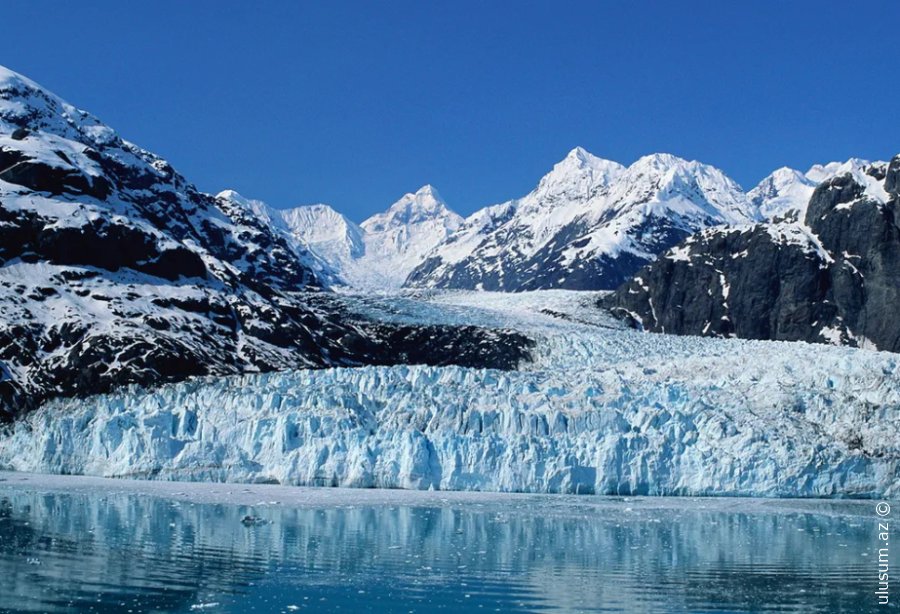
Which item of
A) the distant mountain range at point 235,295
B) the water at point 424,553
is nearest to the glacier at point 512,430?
the water at point 424,553

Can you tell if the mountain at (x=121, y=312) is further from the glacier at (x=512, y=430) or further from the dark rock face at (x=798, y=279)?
the dark rock face at (x=798, y=279)

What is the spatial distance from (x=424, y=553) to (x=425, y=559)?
957 mm

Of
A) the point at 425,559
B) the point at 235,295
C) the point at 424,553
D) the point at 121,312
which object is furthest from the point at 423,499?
the point at 235,295

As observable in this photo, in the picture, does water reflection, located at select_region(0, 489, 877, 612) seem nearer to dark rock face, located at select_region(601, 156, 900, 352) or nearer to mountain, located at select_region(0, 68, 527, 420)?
mountain, located at select_region(0, 68, 527, 420)

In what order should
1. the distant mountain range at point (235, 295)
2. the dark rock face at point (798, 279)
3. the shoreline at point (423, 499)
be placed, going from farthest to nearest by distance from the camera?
the dark rock face at point (798, 279) < the distant mountain range at point (235, 295) < the shoreline at point (423, 499)

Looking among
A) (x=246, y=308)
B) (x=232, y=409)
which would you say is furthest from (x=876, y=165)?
(x=232, y=409)

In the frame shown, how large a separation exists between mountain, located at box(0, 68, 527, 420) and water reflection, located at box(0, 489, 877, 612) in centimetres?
2711

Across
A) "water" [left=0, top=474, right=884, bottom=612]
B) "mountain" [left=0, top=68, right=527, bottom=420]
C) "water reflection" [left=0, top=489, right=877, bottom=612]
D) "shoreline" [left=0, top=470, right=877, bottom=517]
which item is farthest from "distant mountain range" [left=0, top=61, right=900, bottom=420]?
"water reflection" [left=0, top=489, right=877, bottom=612]

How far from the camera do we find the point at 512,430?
4353 cm

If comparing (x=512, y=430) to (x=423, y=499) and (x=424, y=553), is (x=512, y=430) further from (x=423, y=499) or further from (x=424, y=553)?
(x=424, y=553)

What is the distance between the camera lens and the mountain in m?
63.5

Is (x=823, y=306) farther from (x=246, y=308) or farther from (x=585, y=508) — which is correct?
(x=585, y=508)

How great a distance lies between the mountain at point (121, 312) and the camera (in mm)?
63469

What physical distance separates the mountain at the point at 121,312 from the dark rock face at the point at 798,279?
1438 inches
